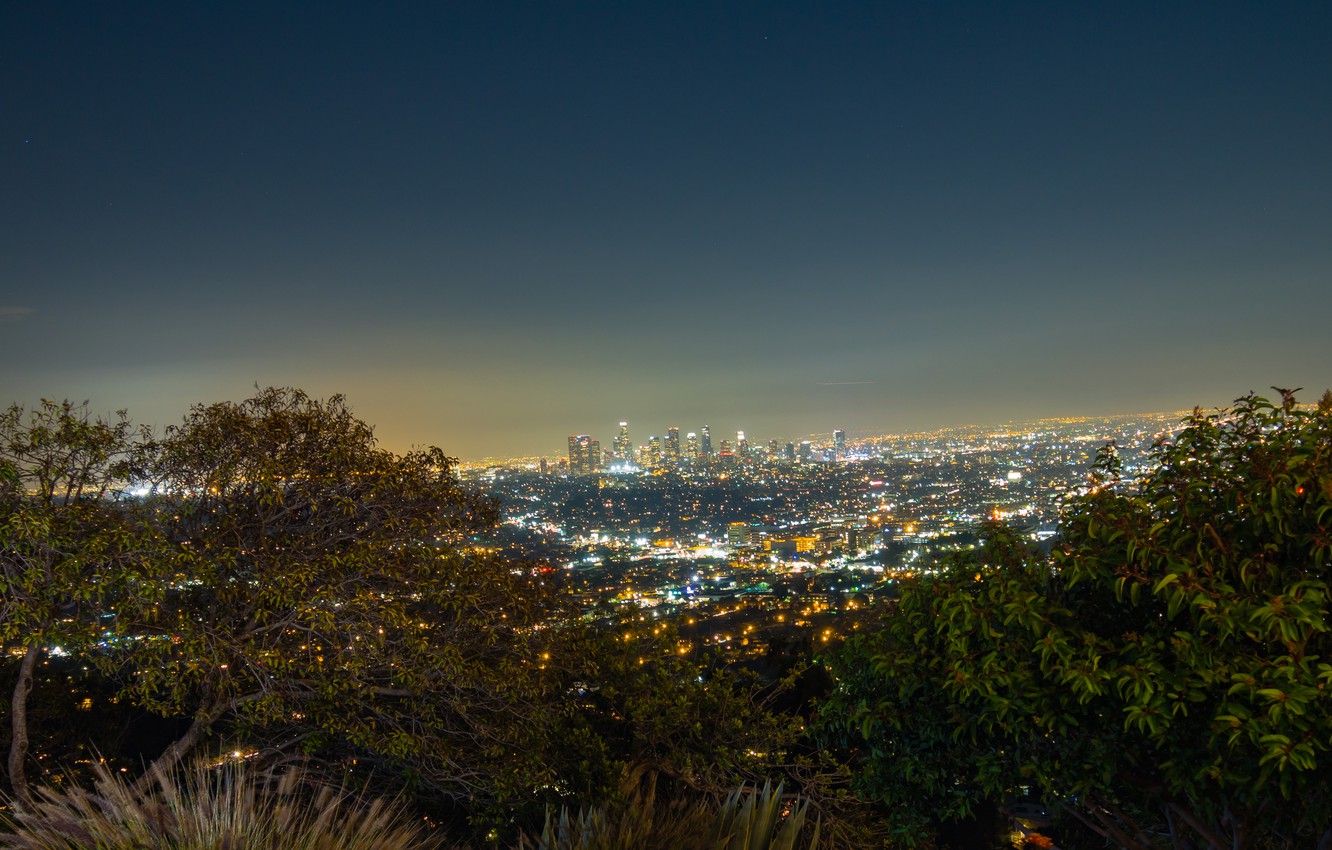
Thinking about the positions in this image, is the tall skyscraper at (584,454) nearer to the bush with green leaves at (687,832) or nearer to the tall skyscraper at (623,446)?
the tall skyscraper at (623,446)

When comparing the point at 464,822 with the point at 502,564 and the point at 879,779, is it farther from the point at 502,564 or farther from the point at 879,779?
the point at 879,779

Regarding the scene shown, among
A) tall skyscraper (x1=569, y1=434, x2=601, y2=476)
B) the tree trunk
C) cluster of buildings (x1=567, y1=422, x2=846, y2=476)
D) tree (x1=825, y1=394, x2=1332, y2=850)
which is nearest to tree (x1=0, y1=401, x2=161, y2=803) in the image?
the tree trunk

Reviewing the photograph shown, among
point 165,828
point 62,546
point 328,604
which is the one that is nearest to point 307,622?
point 328,604

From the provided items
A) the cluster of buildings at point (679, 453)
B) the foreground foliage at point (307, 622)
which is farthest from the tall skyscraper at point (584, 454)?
the foreground foliage at point (307, 622)

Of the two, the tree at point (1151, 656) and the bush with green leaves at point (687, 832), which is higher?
the tree at point (1151, 656)

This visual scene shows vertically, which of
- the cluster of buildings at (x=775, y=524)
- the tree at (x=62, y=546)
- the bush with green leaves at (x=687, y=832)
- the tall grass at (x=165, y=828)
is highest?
the tree at (x=62, y=546)

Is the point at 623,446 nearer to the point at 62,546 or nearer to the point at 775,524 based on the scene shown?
the point at 775,524

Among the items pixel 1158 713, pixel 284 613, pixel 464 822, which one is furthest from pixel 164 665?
pixel 1158 713
